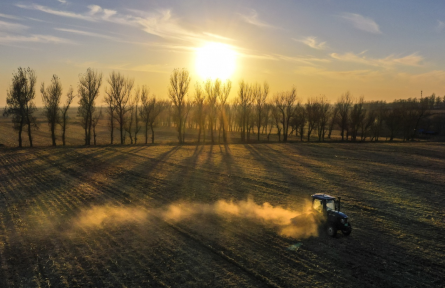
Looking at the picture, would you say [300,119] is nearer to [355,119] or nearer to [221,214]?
[355,119]

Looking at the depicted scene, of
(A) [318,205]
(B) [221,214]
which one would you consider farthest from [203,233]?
(A) [318,205]

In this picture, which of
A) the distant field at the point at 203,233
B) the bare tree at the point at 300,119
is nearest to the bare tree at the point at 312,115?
the bare tree at the point at 300,119

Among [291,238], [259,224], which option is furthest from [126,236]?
[291,238]

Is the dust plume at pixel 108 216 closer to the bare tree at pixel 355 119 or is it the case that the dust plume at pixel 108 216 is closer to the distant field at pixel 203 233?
the distant field at pixel 203 233

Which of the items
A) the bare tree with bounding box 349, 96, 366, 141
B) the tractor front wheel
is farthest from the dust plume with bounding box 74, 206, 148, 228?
the bare tree with bounding box 349, 96, 366, 141

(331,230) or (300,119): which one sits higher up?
(300,119)

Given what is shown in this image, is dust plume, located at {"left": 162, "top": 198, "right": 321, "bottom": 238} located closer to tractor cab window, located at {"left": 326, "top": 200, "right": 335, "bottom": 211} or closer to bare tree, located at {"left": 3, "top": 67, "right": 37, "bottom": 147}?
tractor cab window, located at {"left": 326, "top": 200, "right": 335, "bottom": 211}

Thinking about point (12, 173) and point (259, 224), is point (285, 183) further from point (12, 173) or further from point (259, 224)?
point (12, 173)
